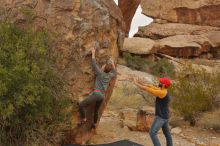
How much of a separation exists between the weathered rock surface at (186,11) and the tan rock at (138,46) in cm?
639

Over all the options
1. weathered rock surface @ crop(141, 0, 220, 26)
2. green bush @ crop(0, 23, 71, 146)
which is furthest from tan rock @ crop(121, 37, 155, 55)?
green bush @ crop(0, 23, 71, 146)

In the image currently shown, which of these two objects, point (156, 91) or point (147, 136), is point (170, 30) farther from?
point (156, 91)

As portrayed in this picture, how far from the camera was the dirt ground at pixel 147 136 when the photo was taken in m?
10.6

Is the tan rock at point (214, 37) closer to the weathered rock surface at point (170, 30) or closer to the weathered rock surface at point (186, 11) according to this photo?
the weathered rock surface at point (170, 30)

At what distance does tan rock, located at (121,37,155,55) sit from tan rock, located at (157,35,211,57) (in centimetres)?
93

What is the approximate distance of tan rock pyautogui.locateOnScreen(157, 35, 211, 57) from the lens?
89.0 ft

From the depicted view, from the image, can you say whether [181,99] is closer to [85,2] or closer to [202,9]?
[85,2]

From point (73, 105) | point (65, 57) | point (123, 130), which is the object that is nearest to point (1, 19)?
point (65, 57)

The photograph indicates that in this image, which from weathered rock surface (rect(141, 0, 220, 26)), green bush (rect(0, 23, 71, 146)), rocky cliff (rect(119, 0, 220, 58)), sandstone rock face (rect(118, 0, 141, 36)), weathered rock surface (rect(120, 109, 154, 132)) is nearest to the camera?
green bush (rect(0, 23, 71, 146))

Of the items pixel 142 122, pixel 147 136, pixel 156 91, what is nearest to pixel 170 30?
pixel 142 122

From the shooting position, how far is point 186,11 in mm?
32062

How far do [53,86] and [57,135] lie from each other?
1067 mm

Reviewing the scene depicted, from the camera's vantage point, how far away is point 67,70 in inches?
340

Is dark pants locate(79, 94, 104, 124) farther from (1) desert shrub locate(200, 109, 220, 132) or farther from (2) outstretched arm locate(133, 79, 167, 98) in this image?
(1) desert shrub locate(200, 109, 220, 132)
